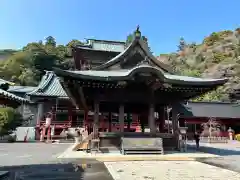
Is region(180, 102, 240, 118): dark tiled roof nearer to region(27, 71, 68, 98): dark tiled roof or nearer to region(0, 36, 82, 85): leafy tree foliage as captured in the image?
region(27, 71, 68, 98): dark tiled roof

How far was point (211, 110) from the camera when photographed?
41312 millimetres

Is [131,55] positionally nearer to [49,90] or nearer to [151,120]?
[151,120]

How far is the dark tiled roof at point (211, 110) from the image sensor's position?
39.2 m

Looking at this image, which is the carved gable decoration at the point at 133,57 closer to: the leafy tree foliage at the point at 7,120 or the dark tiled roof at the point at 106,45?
the dark tiled roof at the point at 106,45

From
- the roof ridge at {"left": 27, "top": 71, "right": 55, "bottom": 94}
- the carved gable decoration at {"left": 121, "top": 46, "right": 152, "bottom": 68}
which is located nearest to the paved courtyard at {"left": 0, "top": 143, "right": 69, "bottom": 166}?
the carved gable decoration at {"left": 121, "top": 46, "right": 152, "bottom": 68}

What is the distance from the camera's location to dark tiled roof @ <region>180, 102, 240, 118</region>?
39237 mm

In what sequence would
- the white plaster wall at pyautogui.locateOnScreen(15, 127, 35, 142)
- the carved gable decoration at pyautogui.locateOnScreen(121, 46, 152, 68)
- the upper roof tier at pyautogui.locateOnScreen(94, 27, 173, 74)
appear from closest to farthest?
the upper roof tier at pyautogui.locateOnScreen(94, 27, 173, 74), the carved gable decoration at pyautogui.locateOnScreen(121, 46, 152, 68), the white plaster wall at pyautogui.locateOnScreen(15, 127, 35, 142)

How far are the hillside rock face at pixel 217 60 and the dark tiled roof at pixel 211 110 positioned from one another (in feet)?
27.6

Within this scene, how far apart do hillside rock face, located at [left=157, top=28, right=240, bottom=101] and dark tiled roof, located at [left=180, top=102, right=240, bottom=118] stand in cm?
842

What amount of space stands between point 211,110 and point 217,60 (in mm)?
31377

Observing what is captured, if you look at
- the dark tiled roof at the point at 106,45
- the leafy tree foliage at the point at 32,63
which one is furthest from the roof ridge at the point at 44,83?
the leafy tree foliage at the point at 32,63

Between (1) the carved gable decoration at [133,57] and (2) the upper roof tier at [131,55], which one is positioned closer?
(2) the upper roof tier at [131,55]

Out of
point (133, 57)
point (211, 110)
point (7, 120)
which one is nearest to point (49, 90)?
point (7, 120)

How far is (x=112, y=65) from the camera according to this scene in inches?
621
